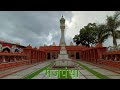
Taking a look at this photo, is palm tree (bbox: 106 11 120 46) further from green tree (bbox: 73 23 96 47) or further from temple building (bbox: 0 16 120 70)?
green tree (bbox: 73 23 96 47)

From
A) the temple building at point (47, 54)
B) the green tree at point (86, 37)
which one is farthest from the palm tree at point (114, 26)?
the green tree at point (86, 37)

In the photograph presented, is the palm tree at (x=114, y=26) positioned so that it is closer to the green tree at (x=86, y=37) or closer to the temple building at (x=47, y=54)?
the temple building at (x=47, y=54)

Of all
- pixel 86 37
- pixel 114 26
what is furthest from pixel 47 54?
pixel 114 26

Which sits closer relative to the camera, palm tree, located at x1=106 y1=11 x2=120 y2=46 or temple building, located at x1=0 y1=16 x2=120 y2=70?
temple building, located at x1=0 y1=16 x2=120 y2=70

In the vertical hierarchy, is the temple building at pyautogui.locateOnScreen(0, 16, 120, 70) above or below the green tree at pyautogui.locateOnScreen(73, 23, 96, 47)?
below

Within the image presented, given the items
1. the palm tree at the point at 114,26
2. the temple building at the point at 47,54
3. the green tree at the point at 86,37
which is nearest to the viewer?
the temple building at the point at 47,54

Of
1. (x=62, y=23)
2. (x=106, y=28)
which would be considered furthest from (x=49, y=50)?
(x=62, y=23)

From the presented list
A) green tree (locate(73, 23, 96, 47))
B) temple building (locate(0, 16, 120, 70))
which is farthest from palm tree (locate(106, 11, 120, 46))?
green tree (locate(73, 23, 96, 47))

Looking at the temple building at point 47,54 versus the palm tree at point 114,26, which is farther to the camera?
the palm tree at point 114,26

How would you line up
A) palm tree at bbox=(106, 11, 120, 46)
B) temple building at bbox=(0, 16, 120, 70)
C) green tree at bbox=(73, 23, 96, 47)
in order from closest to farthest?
temple building at bbox=(0, 16, 120, 70), palm tree at bbox=(106, 11, 120, 46), green tree at bbox=(73, 23, 96, 47)

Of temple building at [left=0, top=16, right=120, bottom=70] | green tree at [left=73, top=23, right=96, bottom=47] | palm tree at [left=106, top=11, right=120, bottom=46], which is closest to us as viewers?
temple building at [left=0, top=16, right=120, bottom=70]
